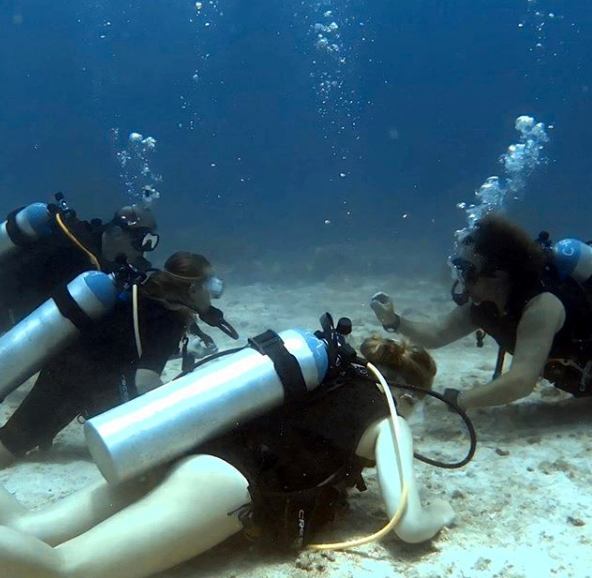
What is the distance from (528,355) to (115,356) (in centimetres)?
321

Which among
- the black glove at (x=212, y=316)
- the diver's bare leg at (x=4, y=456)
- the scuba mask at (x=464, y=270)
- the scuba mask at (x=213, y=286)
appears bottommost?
the diver's bare leg at (x=4, y=456)

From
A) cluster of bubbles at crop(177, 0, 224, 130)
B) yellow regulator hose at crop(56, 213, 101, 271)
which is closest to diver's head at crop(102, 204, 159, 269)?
yellow regulator hose at crop(56, 213, 101, 271)

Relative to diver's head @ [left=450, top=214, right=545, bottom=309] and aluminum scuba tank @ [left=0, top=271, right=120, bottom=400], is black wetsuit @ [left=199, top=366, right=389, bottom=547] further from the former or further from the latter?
diver's head @ [left=450, top=214, right=545, bottom=309]

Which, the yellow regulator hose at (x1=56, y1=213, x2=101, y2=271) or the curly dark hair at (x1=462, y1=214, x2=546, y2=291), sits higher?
the yellow regulator hose at (x1=56, y1=213, x2=101, y2=271)

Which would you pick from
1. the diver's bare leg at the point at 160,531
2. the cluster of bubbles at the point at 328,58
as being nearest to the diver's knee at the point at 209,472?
the diver's bare leg at the point at 160,531

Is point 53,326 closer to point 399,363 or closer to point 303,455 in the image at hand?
point 303,455

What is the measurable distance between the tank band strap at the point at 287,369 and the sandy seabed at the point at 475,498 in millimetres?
781

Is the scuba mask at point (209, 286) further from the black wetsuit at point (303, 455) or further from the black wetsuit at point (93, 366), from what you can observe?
the black wetsuit at point (303, 455)

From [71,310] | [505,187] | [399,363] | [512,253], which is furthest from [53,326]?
[505,187]

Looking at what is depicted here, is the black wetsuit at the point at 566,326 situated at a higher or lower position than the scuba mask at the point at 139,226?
lower

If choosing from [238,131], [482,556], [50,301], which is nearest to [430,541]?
[482,556]

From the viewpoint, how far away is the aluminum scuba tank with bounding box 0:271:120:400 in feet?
13.6

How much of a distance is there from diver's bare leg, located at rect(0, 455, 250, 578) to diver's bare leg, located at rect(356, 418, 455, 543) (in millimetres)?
676

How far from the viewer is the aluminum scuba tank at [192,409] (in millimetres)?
2609
